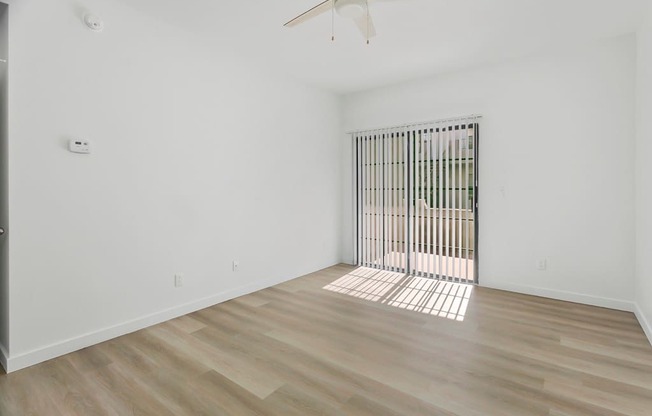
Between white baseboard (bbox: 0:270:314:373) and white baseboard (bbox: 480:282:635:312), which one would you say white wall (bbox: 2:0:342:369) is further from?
white baseboard (bbox: 480:282:635:312)

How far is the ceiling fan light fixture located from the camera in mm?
2127

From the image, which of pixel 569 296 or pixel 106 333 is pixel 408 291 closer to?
pixel 569 296

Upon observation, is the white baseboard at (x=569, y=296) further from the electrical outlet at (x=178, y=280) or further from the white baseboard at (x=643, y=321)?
the electrical outlet at (x=178, y=280)

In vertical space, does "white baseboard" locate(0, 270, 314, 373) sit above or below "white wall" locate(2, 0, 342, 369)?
below

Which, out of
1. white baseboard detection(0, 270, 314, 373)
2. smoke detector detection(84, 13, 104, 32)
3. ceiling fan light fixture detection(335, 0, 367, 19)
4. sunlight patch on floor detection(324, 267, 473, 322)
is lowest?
sunlight patch on floor detection(324, 267, 473, 322)

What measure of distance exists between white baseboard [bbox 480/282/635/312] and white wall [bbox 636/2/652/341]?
0.65 ft

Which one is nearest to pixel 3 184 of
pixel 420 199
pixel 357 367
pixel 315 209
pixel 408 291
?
pixel 357 367

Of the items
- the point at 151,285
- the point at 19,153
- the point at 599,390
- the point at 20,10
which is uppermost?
the point at 20,10

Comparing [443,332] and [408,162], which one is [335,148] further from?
[443,332]

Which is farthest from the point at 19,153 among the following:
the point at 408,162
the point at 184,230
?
the point at 408,162

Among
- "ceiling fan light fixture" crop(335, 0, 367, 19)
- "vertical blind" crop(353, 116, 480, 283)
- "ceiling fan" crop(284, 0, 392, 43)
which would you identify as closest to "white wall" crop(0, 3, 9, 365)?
"ceiling fan" crop(284, 0, 392, 43)

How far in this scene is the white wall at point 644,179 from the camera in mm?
2619

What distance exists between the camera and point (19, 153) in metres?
2.19

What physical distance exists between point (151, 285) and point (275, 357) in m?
1.44
